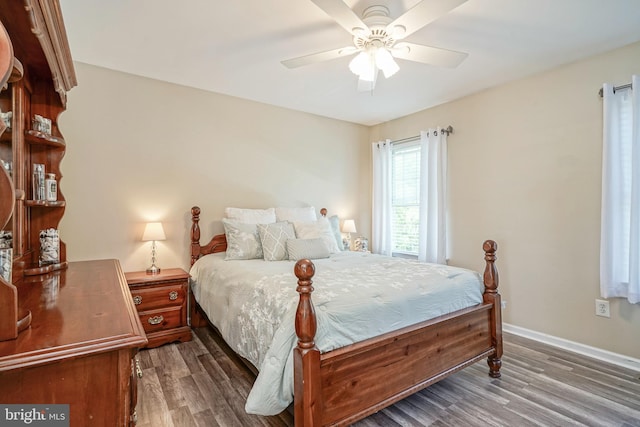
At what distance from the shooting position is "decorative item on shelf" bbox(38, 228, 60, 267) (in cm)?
182

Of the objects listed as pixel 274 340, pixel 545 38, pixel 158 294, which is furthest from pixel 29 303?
pixel 545 38

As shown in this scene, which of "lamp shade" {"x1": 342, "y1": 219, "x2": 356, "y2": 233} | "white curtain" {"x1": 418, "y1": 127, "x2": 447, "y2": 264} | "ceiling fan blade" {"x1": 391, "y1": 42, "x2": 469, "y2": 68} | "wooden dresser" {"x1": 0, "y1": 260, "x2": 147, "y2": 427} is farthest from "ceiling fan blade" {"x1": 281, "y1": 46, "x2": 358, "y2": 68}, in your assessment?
"lamp shade" {"x1": 342, "y1": 219, "x2": 356, "y2": 233}

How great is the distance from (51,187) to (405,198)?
12.1 feet

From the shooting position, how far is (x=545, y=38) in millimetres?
2438

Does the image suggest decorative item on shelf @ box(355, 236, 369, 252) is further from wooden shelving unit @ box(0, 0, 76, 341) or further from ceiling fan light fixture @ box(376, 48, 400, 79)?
wooden shelving unit @ box(0, 0, 76, 341)

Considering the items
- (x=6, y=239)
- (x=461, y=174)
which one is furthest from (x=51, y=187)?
(x=461, y=174)

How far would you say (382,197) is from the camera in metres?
4.49

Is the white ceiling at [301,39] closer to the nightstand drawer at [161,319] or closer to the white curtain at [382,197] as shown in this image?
the white curtain at [382,197]

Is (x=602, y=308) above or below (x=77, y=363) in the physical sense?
below

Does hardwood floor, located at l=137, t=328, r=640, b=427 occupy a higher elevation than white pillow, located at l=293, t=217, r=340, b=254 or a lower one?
lower

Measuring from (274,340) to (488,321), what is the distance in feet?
5.48

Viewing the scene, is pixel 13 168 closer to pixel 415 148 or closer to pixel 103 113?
pixel 103 113

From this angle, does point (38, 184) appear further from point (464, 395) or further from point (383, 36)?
point (464, 395)

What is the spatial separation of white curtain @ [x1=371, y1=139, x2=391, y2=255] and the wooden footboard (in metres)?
2.12
